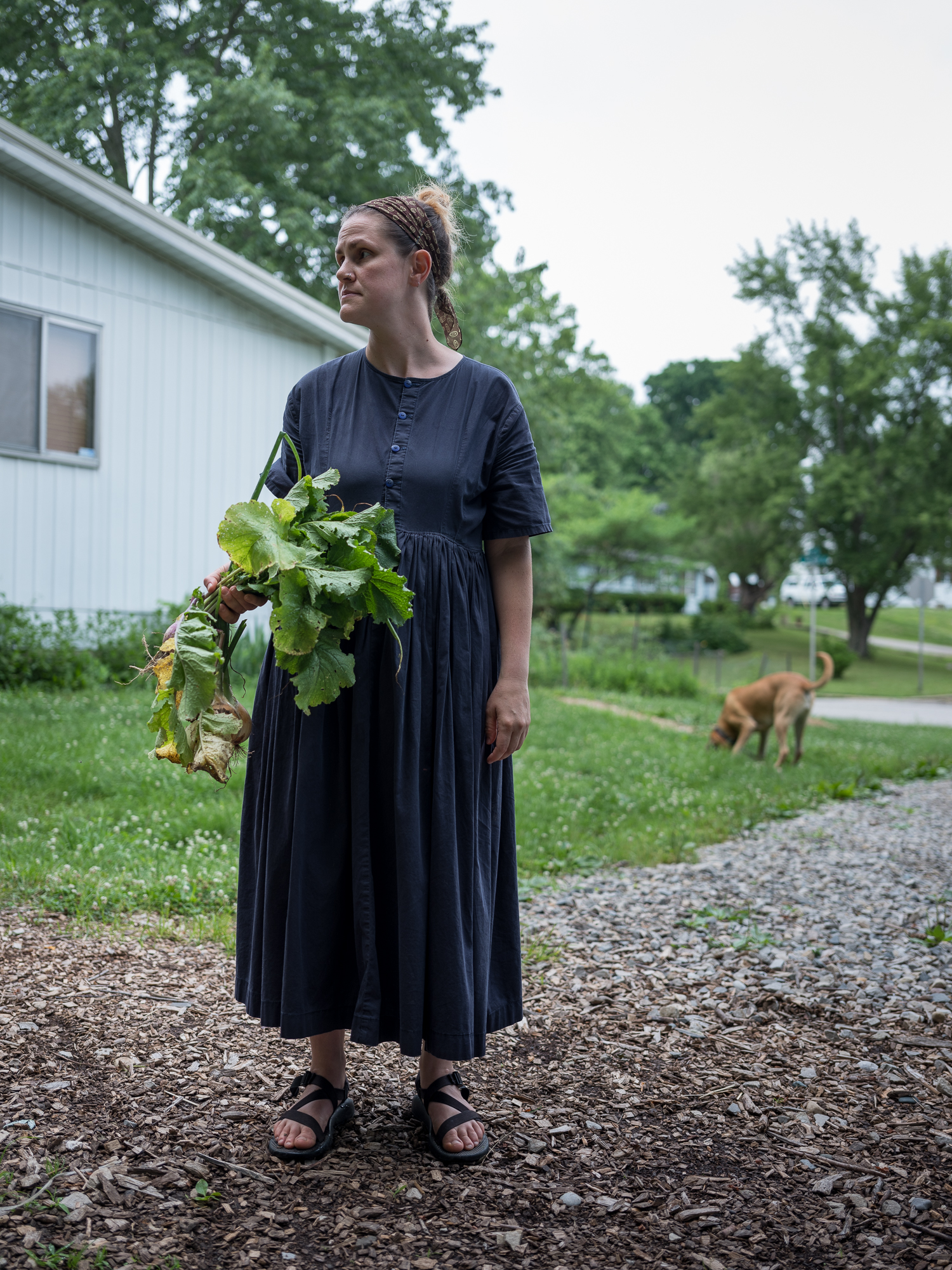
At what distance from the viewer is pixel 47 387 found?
1024 centimetres

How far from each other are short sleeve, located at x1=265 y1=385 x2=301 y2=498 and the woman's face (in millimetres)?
293

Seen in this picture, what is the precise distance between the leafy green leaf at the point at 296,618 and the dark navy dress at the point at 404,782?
260 millimetres

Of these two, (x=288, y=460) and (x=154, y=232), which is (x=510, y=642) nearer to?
(x=288, y=460)

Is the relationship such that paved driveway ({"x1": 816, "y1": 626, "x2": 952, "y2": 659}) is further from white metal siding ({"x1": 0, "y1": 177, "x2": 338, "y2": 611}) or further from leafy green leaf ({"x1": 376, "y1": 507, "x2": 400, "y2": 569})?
leafy green leaf ({"x1": 376, "y1": 507, "x2": 400, "y2": 569})

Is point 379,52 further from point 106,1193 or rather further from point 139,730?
point 106,1193

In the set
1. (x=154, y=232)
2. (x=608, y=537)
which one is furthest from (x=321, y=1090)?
(x=608, y=537)

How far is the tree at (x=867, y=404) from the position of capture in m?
34.3

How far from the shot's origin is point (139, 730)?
751 centimetres

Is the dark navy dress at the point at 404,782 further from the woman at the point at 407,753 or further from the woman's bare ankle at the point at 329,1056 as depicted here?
the woman's bare ankle at the point at 329,1056

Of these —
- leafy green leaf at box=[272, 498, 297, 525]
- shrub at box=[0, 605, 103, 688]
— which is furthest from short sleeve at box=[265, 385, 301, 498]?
shrub at box=[0, 605, 103, 688]

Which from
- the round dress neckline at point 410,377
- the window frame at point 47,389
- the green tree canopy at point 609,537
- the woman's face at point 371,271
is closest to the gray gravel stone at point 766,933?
the round dress neckline at point 410,377

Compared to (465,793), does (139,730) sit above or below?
below

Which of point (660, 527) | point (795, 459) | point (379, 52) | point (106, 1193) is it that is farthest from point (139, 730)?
point (795, 459)

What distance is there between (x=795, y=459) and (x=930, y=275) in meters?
7.54
